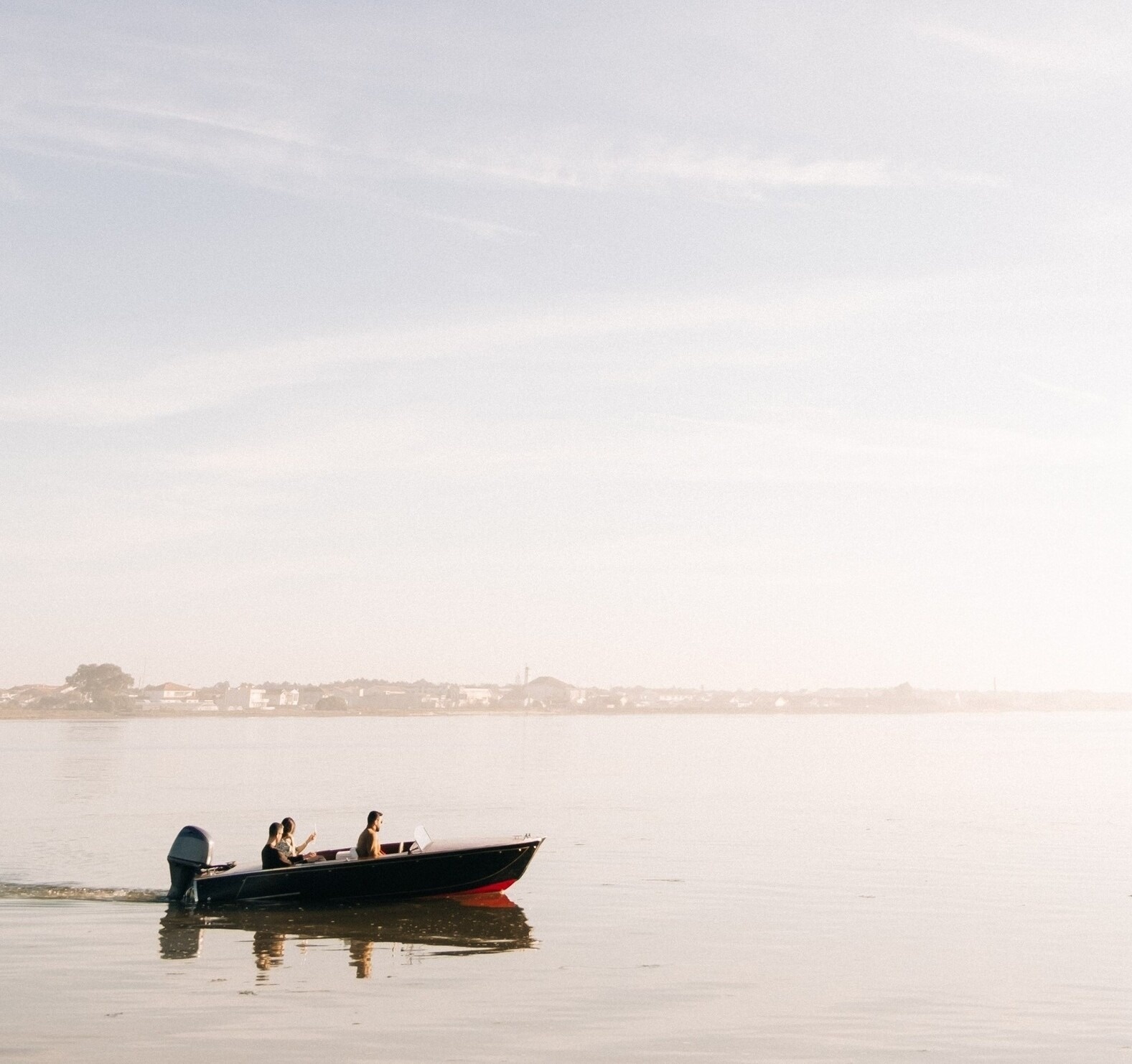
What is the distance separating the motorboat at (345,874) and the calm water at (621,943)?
52cm

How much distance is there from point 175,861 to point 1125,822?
40.5m

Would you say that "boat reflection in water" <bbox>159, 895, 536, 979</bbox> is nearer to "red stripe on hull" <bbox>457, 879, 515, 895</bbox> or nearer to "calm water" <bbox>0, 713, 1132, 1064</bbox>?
"calm water" <bbox>0, 713, 1132, 1064</bbox>

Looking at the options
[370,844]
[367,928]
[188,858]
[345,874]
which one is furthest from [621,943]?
[188,858]

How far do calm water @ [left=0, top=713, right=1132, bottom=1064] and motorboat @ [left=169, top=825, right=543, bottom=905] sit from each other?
0.52 m

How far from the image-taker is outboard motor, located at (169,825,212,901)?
27781 millimetres

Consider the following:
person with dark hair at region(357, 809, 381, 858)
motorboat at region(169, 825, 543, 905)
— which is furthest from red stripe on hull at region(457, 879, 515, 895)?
person with dark hair at region(357, 809, 381, 858)

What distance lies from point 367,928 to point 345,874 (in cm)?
160

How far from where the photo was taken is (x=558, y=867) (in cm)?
3722

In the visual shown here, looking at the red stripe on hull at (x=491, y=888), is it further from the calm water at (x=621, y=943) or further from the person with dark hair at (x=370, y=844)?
the person with dark hair at (x=370, y=844)

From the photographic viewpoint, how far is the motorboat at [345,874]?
27375 millimetres

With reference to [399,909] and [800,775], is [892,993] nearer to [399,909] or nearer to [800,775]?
[399,909]

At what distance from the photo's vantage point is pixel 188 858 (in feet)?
91.4

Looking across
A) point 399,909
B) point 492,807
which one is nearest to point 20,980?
point 399,909

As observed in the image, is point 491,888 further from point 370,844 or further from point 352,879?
point 352,879
